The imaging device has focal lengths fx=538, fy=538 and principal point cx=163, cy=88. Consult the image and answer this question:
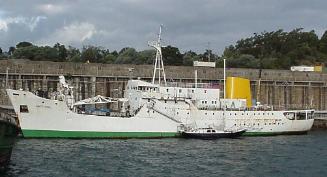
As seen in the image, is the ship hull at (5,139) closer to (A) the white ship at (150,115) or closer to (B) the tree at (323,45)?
(A) the white ship at (150,115)

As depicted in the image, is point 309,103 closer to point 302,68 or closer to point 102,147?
point 302,68

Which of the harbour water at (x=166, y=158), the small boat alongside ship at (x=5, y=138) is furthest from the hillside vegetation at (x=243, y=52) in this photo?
the small boat alongside ship at (x=5, y=138)

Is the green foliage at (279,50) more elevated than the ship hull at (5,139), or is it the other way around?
the green foliage at (279,50)

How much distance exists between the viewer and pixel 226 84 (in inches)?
2382

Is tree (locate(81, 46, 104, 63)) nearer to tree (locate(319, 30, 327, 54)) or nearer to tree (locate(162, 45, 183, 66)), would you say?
tree (locate(162, 45, 183, 66))

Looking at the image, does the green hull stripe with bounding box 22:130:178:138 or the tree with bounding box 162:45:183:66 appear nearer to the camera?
the green hull stripe with bounding box 22:130:178:138

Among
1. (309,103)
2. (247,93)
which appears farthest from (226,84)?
(309,103)

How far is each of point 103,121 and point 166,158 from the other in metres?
12.1

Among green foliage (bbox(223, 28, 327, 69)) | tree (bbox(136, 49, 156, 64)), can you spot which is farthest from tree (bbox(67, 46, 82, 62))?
green foliage (bbox(223, 28, 327, 69))

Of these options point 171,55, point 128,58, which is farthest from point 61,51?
point 171,55

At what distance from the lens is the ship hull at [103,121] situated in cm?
4834

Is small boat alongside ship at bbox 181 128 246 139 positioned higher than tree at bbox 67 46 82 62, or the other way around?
tree at bbox 67 46 82 62

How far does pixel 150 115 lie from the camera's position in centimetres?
5153

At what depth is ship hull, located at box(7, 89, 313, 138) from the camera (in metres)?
48.3
